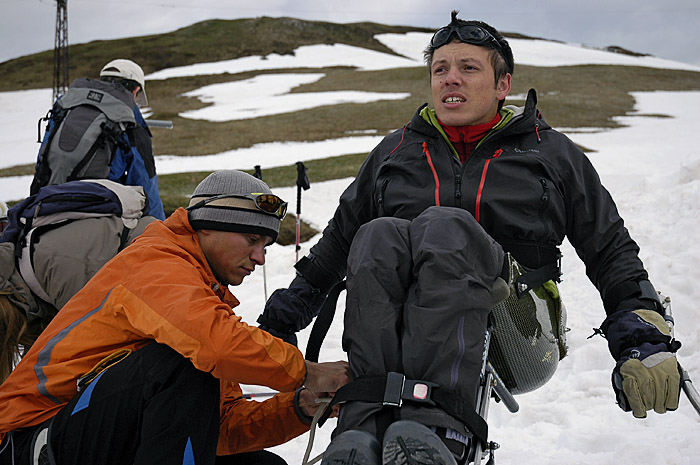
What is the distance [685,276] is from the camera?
5977 millimetres

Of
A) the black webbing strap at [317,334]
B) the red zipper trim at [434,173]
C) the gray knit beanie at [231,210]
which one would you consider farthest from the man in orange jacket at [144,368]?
the red zipper trim at [434,173]

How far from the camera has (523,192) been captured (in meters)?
3.05

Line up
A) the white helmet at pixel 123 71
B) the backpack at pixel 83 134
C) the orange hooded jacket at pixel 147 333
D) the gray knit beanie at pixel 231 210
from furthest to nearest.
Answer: the white helmet at pixel 123 71 → the backpack at pixel 83 134 → the gray knit beanie at pixel 231 210 → the orange hooded jacket at pixel 147 333

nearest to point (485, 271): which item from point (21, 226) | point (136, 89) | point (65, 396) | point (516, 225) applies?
point (516, 225)

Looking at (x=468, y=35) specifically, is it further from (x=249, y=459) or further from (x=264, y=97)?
(x=264, y=97)

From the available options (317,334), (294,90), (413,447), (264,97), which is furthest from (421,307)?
(294,90)

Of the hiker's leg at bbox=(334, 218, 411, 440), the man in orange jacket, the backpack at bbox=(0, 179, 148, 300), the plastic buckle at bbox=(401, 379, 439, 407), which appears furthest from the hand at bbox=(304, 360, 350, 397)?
the backpack at bbox=(0, 179, 148, 300)

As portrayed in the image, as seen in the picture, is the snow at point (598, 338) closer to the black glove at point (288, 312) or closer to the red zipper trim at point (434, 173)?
the black glove at point (288, 312)

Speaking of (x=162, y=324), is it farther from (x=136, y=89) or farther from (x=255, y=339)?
(x=136, y=89)

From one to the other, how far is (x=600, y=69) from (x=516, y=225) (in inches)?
2087

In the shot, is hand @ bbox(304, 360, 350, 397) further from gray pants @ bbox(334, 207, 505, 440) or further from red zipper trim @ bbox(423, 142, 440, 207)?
red zipper trim @ bbox(423, 142, 440, 207)

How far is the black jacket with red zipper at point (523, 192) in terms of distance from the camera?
9.91 ft

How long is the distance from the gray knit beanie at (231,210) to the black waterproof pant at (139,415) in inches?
27.3

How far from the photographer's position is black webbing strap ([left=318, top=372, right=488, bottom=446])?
2.11 m
